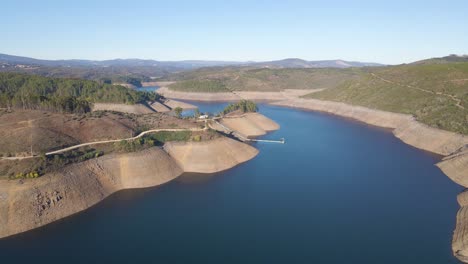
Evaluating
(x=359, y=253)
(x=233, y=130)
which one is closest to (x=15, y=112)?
(x=233, y=130)

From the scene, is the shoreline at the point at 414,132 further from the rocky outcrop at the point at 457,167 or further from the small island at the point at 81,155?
the small island at the point at 81,155

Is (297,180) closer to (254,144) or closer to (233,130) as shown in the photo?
(254,144)

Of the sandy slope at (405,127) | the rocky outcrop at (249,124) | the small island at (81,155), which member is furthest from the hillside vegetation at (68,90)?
the sandy slope at (405,127)

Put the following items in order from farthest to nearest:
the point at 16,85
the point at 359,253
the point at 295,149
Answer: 1. the point at 16,85
2. the point at 295,149
3. the point at 359,253

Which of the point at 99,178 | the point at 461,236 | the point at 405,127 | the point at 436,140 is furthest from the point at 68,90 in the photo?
the point at 461,236

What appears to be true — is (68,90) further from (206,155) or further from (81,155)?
(206,155)
